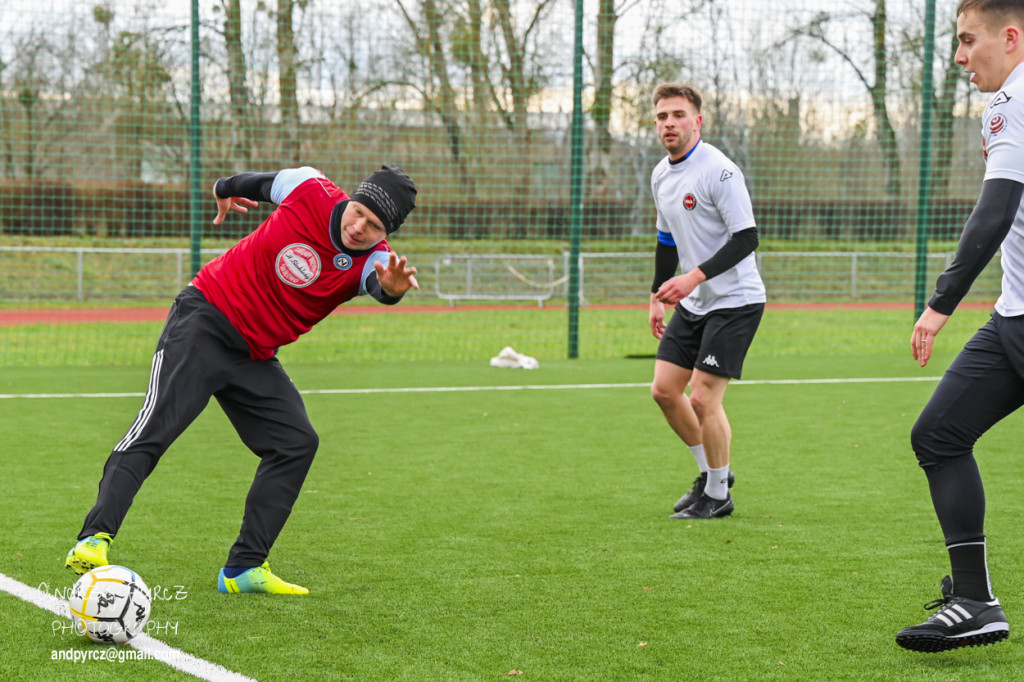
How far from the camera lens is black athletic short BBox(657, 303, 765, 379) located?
18.2 feet

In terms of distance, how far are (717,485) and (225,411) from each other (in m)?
2.50

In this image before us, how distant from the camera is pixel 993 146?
3381mm

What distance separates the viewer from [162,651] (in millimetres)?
3572

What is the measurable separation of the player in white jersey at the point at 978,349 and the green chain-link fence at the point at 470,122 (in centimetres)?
890

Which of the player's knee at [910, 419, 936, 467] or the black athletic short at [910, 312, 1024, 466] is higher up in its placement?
the black athletic short at [910, 312, 1024, 466]

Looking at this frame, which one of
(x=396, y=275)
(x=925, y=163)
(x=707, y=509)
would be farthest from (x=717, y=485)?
(x=925, y=163)

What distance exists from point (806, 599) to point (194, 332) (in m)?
2.43

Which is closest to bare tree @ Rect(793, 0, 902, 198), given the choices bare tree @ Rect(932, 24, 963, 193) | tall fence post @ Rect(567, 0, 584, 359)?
bare tree @ Rect(932, 24, 963, 193)

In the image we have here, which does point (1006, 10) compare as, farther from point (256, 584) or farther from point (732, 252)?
point (256, 584)

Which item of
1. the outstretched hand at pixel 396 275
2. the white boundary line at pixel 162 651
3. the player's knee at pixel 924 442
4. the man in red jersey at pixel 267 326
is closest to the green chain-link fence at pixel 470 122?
the man in red jersey at pixel 267 326

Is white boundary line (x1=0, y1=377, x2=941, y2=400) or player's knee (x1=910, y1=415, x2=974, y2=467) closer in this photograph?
player's knee (x1=910, y1=415, x2=974, y2=467)

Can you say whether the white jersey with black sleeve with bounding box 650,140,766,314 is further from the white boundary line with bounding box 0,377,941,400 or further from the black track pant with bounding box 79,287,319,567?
the white boundary line with bounding box 0,377,941,400

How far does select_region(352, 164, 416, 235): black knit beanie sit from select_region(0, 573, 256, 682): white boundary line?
1.56 meters

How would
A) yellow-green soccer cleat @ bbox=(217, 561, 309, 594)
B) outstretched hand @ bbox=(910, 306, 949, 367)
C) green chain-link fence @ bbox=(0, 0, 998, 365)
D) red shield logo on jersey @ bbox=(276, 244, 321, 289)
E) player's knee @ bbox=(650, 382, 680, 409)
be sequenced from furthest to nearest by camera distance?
green chain-link fence @ bbox=(0, 0, 998, 365) → player's knee @ bbox=(650, 382, 680, 409) → yellow-green soccer cleat @ bbox=(217, 561, 309, 594) → red shield logo on jersey @ bbox=(276, 244, 321, 289) → outstretched hand @ bbox=(910, 306, 949, 367)
